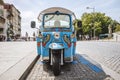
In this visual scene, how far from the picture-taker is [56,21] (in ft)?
31.4

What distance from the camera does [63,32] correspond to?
8820 millimetres

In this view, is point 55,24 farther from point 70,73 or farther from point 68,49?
point 70,73

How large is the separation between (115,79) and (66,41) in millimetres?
2674

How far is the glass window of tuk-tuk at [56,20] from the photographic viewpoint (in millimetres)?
9555

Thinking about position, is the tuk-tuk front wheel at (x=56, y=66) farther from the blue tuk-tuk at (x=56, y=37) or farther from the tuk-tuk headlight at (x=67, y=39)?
the tuk-tuk headlight at (x=67, y=39)

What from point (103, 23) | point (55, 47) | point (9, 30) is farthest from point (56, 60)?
point (103, 23)

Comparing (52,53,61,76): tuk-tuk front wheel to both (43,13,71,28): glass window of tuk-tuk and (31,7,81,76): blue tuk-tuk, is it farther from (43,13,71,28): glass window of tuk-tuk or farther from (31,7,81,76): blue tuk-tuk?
(43,13,71,28): glass window of tuk-tuk

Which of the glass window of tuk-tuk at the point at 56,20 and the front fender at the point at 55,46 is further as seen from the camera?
the glass window of tuk-tuk at the point at 56,20

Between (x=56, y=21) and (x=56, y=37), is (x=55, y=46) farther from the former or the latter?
(x=56, y=21)

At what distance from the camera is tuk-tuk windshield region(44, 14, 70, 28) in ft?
31.3

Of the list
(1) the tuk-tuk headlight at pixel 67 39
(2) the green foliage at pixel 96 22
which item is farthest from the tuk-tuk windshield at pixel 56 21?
(2) the green foliage at pixel 96 22

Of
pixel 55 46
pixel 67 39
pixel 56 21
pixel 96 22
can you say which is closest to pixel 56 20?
pixel 56 21

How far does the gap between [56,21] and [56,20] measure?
0.14 m

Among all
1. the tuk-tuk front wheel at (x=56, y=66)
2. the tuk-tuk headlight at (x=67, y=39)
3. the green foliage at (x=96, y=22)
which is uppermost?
the green foliage at (x=96, y=22)
